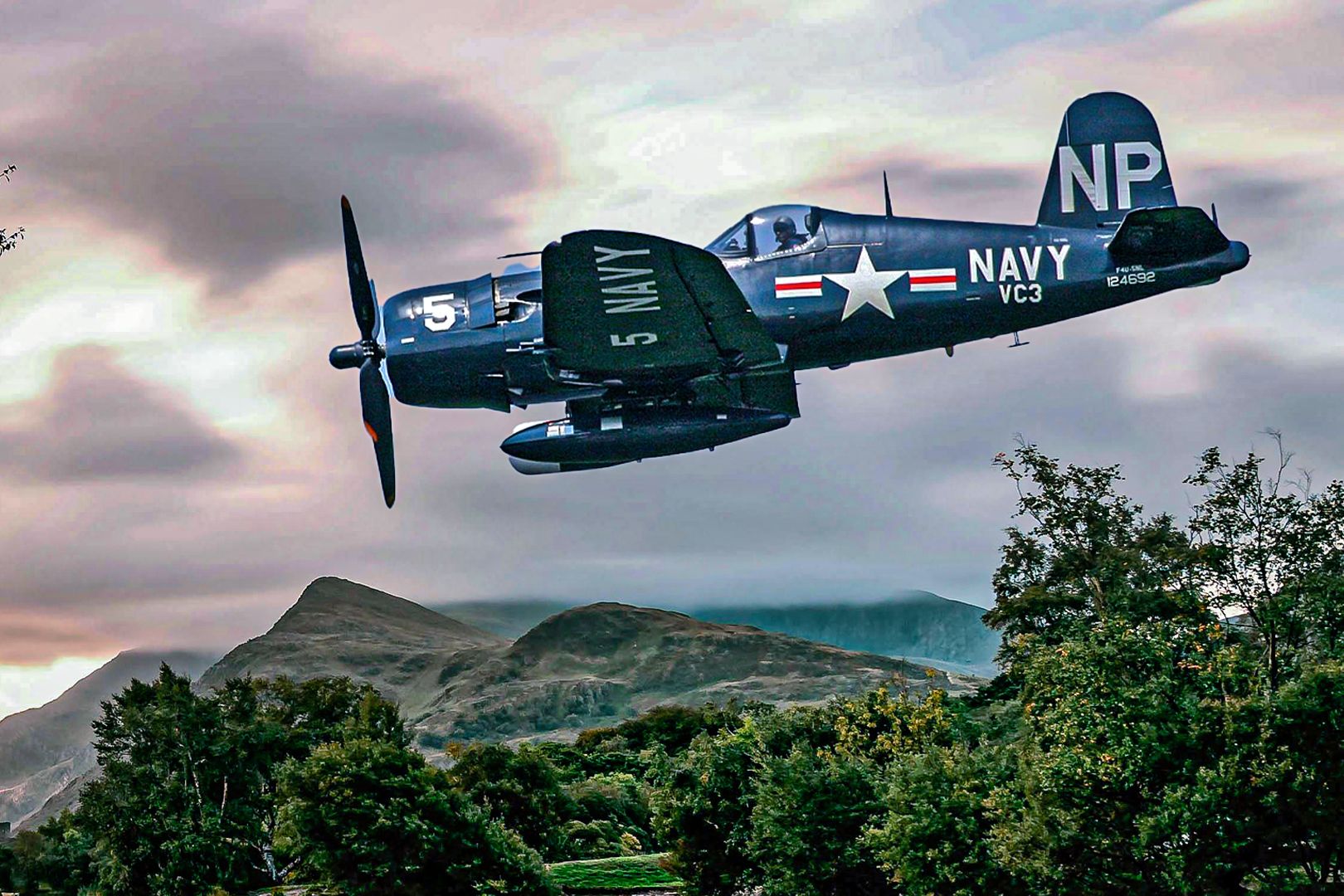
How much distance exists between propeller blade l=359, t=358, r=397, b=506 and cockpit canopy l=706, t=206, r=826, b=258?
29.0ft

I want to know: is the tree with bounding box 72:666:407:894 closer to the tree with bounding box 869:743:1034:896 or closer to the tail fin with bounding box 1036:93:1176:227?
the tree with bounding box 869:743:1034:896

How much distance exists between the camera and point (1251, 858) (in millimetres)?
31938

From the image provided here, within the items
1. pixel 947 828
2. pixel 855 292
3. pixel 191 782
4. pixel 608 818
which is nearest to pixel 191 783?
pixel 191 782

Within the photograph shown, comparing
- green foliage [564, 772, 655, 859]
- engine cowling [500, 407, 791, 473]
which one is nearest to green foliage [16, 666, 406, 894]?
green foliage [564, 772, 655, 859]

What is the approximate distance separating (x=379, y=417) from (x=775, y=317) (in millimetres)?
10359

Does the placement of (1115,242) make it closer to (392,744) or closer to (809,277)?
(809,277)

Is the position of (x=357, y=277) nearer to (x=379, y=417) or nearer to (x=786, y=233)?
(x=379, y=417)

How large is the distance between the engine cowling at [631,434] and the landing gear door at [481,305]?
8.65ft

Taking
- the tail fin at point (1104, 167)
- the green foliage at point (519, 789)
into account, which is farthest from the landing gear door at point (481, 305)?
the green foliage at point (519, 789)

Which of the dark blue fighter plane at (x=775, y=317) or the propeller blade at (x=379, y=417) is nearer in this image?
the dark blue fighter plane at (x=775, y=317)

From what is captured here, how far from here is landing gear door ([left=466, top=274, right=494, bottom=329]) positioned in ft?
115

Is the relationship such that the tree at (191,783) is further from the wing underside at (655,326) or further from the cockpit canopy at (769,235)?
the cockpit canopy at (769,235)

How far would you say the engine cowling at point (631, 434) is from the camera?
3416 cm

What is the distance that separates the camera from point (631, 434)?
3447 cm
